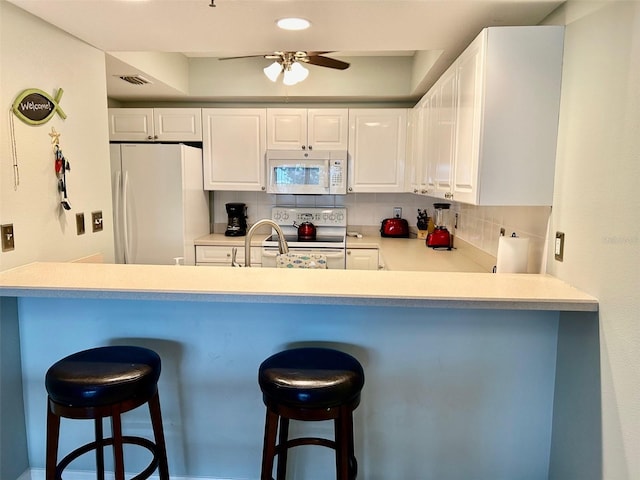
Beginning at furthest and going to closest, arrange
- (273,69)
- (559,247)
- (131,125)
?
(131,125) < (273,69) < (559,247)

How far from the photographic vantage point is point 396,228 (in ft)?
13.2

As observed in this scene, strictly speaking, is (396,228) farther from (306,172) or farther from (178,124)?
(178,124)

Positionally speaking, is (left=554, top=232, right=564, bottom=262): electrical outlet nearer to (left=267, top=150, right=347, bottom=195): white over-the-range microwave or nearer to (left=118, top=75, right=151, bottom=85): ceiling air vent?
(left=267, top=150, right=347, bottom=195): white over-the-range microwave

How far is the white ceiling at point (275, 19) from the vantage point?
1.62m

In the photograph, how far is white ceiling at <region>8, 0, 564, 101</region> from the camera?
1.62 meters

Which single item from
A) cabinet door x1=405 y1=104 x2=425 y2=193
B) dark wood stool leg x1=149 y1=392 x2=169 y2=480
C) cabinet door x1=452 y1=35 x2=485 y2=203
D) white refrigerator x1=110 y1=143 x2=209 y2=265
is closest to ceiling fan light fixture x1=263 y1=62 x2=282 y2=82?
white refrigerator x1=110 y1=143 x2=209 y2=265

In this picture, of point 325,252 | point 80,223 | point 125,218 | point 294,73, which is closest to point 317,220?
point 325,252

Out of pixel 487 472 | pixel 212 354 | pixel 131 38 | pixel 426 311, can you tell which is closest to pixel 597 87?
pixel 426 311

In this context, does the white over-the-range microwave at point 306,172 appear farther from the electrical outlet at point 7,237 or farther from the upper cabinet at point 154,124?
the electrical outlet at point 7,237

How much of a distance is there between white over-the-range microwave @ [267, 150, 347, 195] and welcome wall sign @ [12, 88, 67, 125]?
2.00 metres

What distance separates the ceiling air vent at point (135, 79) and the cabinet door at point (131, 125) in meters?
0.58

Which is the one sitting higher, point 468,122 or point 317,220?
point 468,122

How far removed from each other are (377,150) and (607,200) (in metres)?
2.65

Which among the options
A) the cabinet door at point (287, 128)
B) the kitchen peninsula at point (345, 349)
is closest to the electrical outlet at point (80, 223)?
the kitchen peninsula at point (345, 349)
